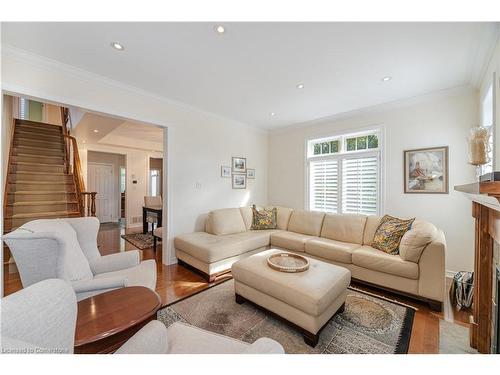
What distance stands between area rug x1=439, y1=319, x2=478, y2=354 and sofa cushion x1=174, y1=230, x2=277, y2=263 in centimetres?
221

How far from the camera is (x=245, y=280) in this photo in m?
2.01

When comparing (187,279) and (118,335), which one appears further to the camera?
(187,279)

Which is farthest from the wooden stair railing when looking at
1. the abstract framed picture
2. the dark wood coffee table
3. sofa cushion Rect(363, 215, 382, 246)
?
the abstract framed picture

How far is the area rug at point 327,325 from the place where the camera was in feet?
5.18

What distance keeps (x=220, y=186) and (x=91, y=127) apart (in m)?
3.28

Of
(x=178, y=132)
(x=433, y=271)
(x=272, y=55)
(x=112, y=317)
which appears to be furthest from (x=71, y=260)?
(x=433, y=271)

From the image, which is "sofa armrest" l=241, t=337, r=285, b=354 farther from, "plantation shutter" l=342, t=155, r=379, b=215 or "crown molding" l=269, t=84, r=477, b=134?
"crown molding" l=269, t=84, r=477, b=134

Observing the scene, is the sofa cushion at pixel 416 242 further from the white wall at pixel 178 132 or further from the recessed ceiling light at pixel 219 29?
the white wall at pixel 178 132

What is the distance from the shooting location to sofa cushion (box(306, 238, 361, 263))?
2674mm

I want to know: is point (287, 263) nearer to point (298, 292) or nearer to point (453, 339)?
point (298, 292)

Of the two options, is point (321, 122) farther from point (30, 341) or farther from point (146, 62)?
point (30, 341)

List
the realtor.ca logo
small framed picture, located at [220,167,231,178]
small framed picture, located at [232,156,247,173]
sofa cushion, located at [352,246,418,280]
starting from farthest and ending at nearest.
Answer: small framed picture, located at [232,156,247,173] < small framed picture, located at [220,167,231,178] < sofa cushion, located at [352,246,418,280] < the realtor.ca logo

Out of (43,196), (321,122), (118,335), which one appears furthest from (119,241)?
(321,122)
